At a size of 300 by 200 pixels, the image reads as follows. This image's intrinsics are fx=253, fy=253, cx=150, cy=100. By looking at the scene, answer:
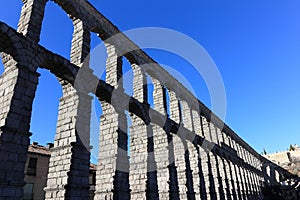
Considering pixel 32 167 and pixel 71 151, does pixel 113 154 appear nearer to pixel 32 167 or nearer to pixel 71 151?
pixel 71 151

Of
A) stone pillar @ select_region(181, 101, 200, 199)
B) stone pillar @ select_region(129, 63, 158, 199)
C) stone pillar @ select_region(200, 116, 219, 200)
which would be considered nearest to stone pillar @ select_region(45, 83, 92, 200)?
stone pillar @ select_region(129, 63, 158, 199)

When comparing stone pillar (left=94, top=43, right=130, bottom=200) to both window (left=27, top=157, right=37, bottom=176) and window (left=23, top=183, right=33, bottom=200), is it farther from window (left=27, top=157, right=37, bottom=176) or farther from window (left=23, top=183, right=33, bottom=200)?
window (left=27, top=157, right=37, bottom=176)

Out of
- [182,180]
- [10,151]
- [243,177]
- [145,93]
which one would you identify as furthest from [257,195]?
[10,151]

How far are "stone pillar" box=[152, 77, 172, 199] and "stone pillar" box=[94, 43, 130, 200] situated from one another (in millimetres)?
3885

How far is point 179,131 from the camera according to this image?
18062 mm

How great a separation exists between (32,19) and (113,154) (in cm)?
658

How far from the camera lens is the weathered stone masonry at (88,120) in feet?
26.9

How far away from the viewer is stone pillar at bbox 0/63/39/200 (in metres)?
7.23

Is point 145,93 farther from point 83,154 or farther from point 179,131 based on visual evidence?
point 83,154

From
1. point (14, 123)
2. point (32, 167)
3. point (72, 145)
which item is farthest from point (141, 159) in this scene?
point (32, 167)

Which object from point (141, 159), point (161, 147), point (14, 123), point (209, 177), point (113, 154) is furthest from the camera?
point (209, 177)

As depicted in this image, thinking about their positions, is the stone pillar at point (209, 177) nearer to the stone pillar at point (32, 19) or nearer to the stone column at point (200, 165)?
the stone column at point (200, 165)

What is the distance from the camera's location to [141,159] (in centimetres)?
1377

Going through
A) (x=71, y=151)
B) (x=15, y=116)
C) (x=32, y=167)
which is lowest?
(x=71, y=151)
